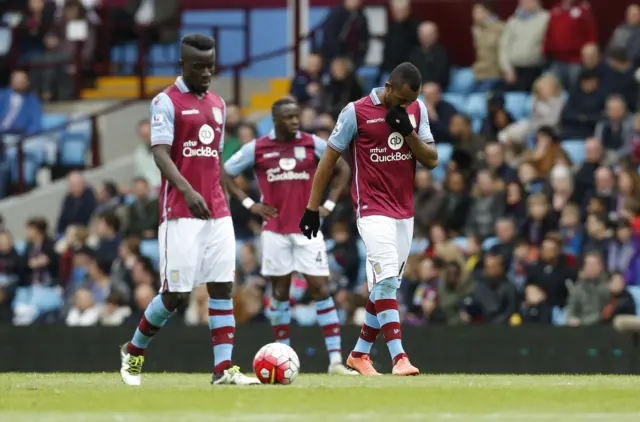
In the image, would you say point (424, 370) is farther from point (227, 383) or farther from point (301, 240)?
point (227, 383)

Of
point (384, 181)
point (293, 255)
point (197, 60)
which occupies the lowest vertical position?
point (293, 255)

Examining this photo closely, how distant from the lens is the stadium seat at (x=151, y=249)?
22547 mm

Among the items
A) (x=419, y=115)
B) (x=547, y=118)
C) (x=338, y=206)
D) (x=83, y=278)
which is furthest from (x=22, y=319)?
(x=419, y=115)

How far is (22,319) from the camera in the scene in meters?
22.2

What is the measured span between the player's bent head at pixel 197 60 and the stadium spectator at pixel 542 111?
31.5 feet

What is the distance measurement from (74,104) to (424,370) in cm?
1056

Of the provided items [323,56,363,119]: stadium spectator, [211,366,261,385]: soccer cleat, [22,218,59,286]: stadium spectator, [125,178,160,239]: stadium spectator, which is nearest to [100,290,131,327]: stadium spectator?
[125,178,160,239]: stadium spectator

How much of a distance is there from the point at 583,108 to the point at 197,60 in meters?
10.1

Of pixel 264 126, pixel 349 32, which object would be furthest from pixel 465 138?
pixel 264 126

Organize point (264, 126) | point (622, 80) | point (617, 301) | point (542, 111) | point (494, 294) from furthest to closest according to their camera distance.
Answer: point (264, 126) < point (542, 111) < point (622, 80) < point (494, 294) < point (617, 301)

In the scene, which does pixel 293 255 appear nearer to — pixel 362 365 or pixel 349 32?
pixel 362 365

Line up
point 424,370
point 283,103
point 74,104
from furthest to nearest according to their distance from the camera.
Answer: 1. point 74,104
2. point 424,370
3. point 283,103

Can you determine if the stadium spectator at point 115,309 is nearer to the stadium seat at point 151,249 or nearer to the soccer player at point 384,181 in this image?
the stadium seat at point 151,249

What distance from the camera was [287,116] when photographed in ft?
52.1
